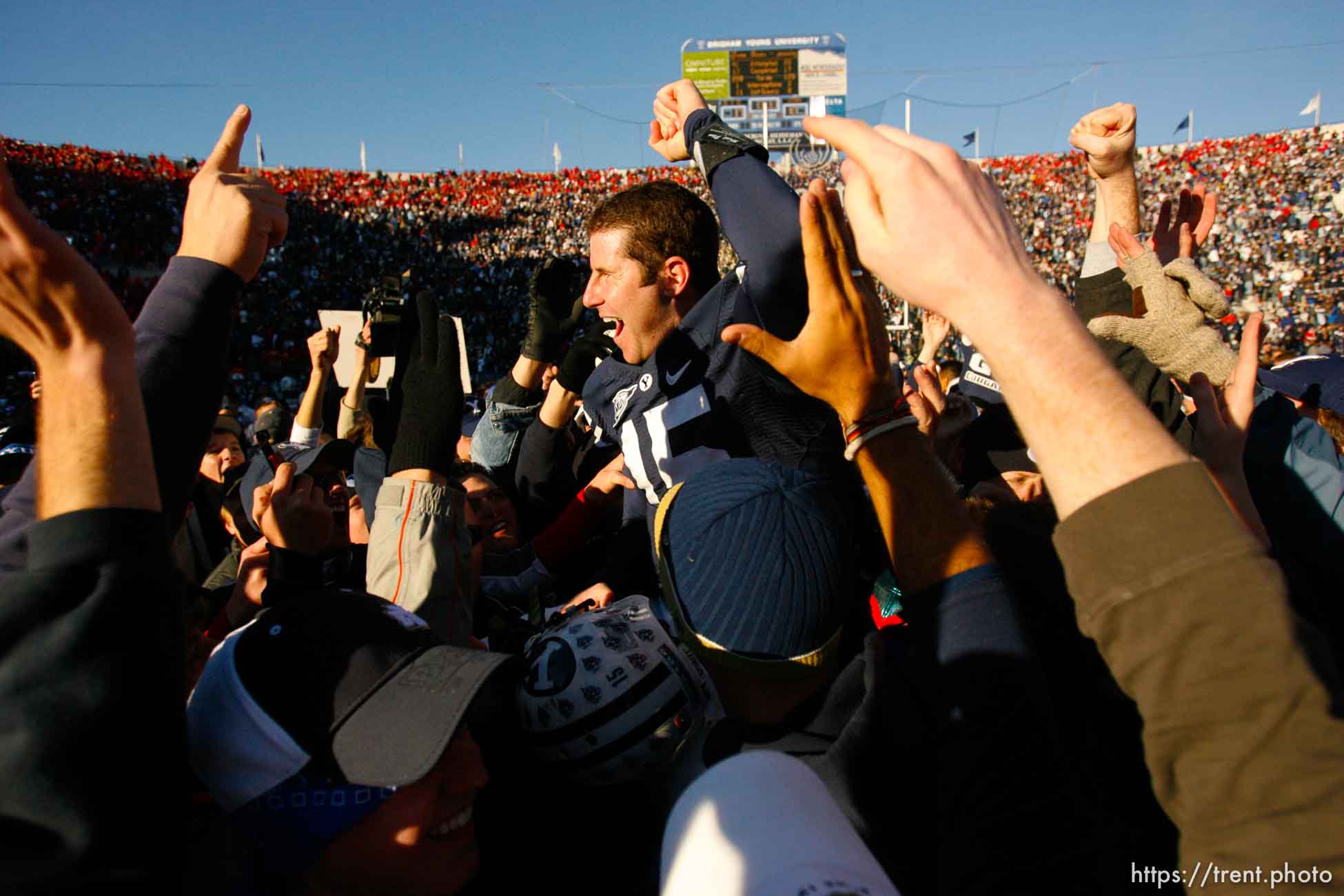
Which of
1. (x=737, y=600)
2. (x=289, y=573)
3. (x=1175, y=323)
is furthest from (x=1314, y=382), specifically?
(x=289, y=573)

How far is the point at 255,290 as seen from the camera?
2289cm

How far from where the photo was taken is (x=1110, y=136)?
2.48 meters

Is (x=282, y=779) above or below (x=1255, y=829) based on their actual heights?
below

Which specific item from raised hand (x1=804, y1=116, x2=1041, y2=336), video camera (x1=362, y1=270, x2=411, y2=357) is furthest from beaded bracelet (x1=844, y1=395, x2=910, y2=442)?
video camera (x1=362, y1=270, x2=411, y2=357)

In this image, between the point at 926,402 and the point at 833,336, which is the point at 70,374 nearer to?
the point at 833,336

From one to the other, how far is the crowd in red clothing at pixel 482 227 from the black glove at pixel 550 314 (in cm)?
1399

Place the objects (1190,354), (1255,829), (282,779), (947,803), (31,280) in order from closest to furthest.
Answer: (1255,829) → (31,280) → (947,803) → (282,779) → (1190,354)

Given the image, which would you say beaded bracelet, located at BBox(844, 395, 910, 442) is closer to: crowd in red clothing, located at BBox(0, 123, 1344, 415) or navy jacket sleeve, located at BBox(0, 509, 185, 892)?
navy jacket sleeve, located at BBox(0, 509, 185, 892)

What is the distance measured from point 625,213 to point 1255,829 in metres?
2.30

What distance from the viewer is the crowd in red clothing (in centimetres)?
2030

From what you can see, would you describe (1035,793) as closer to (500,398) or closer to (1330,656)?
(1330,656)

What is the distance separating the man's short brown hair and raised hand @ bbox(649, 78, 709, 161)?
205 mm

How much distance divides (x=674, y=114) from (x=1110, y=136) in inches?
56.8

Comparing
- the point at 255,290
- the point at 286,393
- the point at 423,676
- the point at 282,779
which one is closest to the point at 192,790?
the point at 282,779
